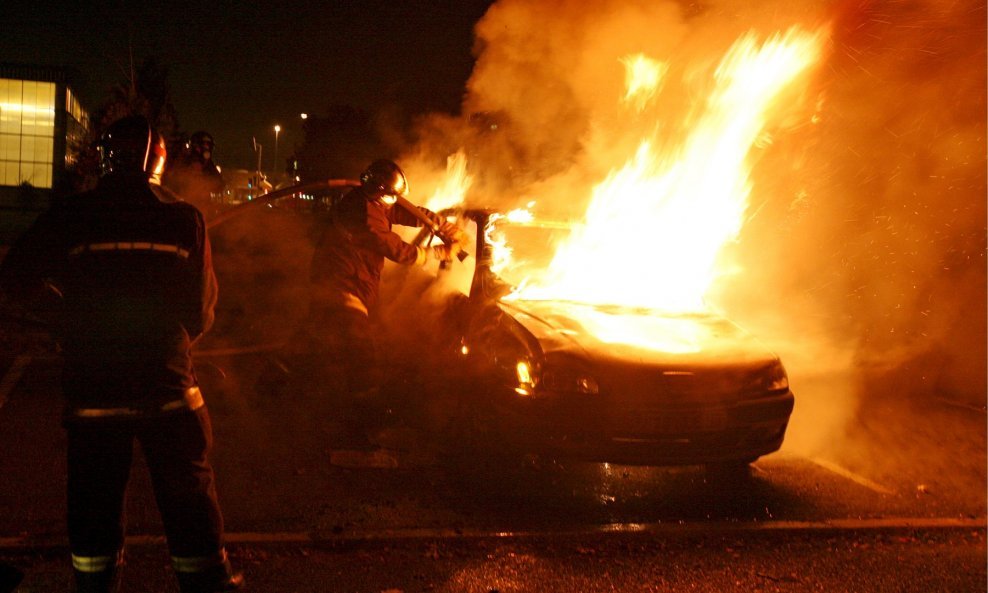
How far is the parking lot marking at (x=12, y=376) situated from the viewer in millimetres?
6681

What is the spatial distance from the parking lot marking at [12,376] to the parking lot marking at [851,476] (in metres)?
6.58

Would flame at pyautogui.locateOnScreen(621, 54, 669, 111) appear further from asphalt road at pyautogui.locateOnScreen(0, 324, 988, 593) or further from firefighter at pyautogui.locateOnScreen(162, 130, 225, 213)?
firefighter at pyautogui.locateOnScreen(162, 130, 225, 213)

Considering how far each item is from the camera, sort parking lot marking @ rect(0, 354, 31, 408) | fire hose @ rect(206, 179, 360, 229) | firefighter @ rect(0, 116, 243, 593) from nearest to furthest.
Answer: firefighter @ rect(0, 116, 243, 593) → fire hose @ rect(206, 179, 360, 229) → parking lot marking @ rect(0, 354, 31, 408)

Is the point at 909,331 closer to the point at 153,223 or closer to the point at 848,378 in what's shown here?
the point at 848,378

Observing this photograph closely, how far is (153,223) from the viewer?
295cm

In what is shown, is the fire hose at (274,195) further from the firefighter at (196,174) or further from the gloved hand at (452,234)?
the firefighter at (196,174)

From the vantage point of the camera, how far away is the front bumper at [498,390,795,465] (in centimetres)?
481

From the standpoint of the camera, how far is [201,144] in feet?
31.4

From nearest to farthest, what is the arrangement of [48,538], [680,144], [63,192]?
1. [48,538]
2. [680,144]
3. [63,192]

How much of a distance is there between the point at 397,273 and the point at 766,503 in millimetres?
3511

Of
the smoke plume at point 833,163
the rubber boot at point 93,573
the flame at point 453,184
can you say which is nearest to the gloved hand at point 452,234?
the smoke plume at point 833,163

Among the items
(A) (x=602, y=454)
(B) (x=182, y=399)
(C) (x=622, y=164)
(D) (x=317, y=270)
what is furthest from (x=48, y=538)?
(C) (x=622, y=164)

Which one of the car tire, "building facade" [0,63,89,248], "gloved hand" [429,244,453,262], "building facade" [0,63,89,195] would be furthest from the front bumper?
"building facade" [0,63,89,195]

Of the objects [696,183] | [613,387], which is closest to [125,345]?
[613,387]
